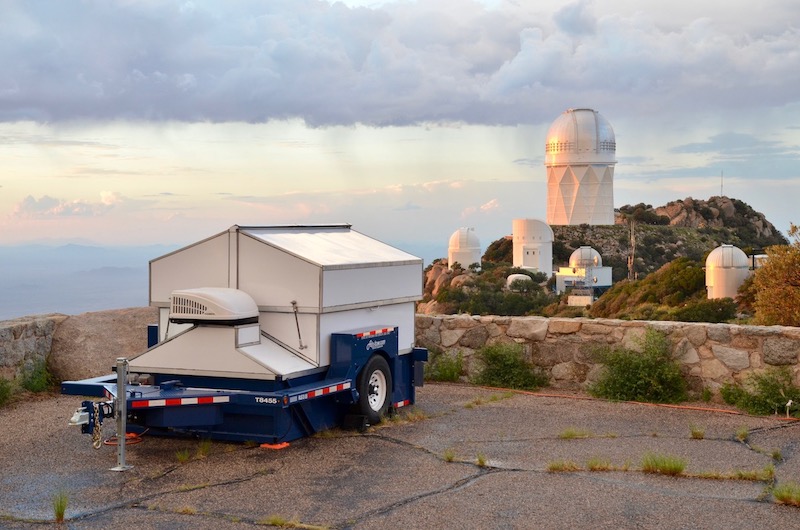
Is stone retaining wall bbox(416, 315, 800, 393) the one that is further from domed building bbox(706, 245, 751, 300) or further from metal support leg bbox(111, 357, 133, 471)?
domed building bbox(706, 245, 751, 300)

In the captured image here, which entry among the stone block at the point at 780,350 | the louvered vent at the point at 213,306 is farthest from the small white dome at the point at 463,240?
the louvered vent at the point at 213,306

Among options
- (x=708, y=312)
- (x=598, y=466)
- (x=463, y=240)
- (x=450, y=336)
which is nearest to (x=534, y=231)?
(x=463, y=240)

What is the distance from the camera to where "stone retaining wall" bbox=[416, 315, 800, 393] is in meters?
11.0

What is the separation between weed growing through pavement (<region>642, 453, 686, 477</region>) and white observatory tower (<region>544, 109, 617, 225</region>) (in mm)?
95440

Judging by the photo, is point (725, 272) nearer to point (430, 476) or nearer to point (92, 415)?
point (430, 476)

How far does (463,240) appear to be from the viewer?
8838 cm

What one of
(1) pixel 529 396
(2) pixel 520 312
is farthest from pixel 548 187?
(1) pixel 529 396

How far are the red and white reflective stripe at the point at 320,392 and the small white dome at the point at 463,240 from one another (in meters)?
79.5

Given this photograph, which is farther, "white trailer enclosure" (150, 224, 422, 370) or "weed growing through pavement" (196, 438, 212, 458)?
"white trailer enclosure" (150, 224, 422, 370)

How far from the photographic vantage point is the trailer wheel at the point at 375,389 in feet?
31.0

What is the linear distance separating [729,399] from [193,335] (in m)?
5.98

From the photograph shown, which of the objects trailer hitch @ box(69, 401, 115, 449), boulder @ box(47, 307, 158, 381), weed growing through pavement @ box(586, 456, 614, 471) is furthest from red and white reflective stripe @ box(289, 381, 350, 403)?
boulder @ box(47, 307, 158, 381)

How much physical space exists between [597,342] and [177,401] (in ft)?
18.6

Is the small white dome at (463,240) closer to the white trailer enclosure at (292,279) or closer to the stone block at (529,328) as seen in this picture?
the stone block at (529,328)
